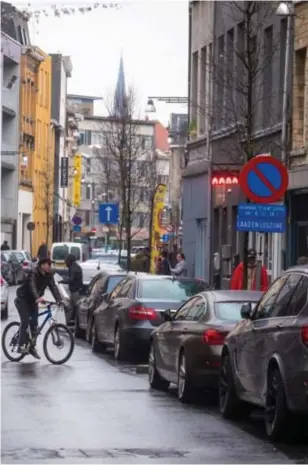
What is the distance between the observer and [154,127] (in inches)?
6555

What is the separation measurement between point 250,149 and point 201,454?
13.8m

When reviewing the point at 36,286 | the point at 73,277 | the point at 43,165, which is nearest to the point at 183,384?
the point at 36,286

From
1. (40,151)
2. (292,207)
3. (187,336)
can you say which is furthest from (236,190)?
(40,151)

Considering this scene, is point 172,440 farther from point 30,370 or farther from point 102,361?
point 102,361

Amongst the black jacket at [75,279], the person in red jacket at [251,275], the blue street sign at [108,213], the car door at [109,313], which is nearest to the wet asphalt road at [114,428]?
the car door at [109,313]

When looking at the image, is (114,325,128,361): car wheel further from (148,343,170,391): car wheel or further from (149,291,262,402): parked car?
(149,291,262,402): parked car

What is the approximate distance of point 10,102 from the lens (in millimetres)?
90688

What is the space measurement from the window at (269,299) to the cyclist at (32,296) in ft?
29.3

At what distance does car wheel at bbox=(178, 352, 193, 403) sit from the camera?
17391 millimetres

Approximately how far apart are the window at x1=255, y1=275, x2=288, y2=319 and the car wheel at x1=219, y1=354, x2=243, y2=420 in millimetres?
1131

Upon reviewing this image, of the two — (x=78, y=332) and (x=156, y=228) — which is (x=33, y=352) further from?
(x=156, y=228)

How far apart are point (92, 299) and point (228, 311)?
11.8 m

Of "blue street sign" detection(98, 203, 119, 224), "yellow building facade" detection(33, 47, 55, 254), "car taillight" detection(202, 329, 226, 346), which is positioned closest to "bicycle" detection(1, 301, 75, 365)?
"car taillight" detection(202, 329, 226, 346)

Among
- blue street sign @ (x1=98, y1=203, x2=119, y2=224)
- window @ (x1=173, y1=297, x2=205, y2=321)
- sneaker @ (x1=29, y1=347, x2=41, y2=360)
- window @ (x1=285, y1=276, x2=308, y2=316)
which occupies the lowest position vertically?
sneaker @ (x1=29, y1=347, x2=41, y2=360)
